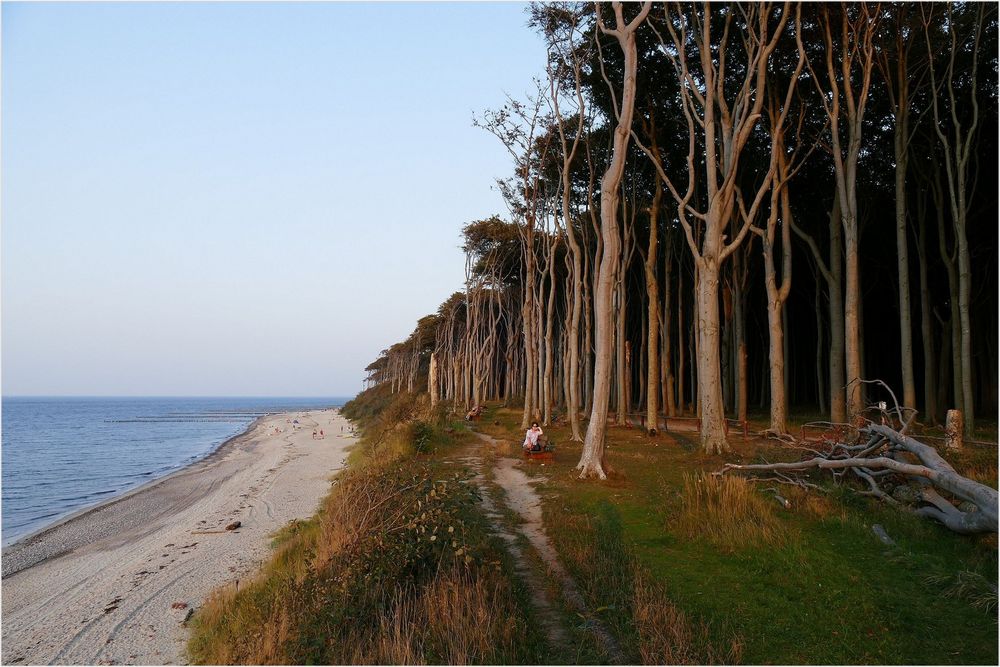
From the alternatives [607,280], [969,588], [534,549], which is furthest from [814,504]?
[607,280]

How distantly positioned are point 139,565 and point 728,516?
1212cm

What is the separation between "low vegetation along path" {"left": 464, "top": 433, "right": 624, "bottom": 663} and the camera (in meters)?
5.86

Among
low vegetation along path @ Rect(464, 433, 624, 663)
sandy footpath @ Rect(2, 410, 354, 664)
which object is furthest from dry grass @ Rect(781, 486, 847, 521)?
sandy footpath @ Rect(2, 410, 354, 664)

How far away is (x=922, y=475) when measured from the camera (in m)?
7.99

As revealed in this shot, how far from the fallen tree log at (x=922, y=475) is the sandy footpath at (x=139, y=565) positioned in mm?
9854

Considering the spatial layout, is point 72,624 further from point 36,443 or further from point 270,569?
point 36,443

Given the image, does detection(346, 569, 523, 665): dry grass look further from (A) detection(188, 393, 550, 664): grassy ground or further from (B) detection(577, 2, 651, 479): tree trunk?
(B) detection(577, 2, 651, 479): tree trunk

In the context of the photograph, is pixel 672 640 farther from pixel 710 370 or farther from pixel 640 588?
pixel 710 370

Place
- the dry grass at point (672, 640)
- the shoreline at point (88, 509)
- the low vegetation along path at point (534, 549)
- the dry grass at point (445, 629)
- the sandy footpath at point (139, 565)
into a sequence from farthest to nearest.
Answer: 1. the shoreline at point (88, 509)
2. the sandy footpath at point (139, 565)
3. the low vegetation along path at point (534, 549)
4. the dry grass at point (445, 629)
5. the dry grass at point (672, 640)

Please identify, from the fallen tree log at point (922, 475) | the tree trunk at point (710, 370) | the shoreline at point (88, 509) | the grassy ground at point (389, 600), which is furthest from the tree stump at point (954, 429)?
the shoreline at point (88, 509)

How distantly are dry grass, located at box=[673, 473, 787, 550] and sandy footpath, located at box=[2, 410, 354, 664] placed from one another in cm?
718

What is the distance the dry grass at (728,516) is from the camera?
307 inches

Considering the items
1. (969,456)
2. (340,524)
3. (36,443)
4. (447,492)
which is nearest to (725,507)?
(447,492)

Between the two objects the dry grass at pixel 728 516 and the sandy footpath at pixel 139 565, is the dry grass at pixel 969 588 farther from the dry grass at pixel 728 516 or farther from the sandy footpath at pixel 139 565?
the sandy footpath at pixel 139 565
